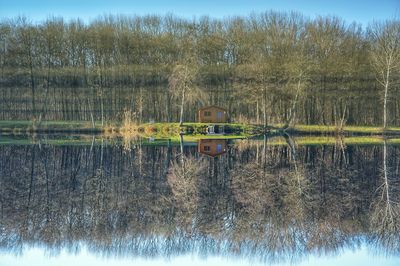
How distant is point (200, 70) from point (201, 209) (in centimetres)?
2798

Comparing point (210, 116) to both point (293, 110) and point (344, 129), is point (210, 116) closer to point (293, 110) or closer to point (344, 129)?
point (293, 110)

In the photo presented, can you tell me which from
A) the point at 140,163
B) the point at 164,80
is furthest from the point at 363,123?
the point at 140,163

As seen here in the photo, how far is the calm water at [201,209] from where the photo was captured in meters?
7.18

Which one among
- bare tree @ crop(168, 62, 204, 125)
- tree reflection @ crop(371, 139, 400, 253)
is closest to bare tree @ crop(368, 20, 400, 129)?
bare tree @ crop(168, 62, 204, 125)

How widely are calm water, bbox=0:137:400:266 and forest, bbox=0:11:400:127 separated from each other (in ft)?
65.3

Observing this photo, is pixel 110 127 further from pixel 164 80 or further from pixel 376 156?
pixel 376 156

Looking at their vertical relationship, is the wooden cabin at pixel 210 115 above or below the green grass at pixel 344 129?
above

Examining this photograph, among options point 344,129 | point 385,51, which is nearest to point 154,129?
point 344,129

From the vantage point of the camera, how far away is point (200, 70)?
120ft

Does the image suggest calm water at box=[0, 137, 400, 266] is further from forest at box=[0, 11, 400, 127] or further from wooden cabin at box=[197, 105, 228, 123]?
forest at box=[0, 11, 400, 127]

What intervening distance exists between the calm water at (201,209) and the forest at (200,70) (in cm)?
1990

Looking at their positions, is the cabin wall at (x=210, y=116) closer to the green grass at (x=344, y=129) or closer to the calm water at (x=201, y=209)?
the green grass at (x=344, y=129)

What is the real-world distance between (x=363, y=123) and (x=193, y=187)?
27.8 m

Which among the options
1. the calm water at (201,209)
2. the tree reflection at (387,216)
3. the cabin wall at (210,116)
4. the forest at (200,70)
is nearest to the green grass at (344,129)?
the forest at (200,70)
